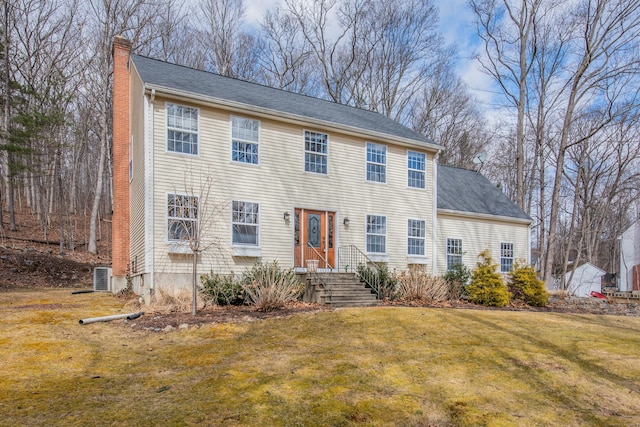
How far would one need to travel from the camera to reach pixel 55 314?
29.0ft

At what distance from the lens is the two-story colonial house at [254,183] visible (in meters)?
10.9

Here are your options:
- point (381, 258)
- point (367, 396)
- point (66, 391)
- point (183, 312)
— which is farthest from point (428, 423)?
point (381, 258)

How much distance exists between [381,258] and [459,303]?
118 inches

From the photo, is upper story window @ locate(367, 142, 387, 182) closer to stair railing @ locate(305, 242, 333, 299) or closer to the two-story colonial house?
the two-story colonial house

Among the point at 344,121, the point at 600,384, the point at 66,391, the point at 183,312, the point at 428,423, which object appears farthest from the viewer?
the point at 344,121

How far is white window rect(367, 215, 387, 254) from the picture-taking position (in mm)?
14391

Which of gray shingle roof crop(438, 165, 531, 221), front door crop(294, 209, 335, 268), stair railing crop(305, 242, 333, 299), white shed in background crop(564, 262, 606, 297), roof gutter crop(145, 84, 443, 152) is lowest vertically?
white shed in background crop(564, 262, 606, 297)

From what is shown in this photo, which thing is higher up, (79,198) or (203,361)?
(79,198)

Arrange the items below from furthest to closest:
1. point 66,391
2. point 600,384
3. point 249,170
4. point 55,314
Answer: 1. point 249,170
2. point 55,314
3. point 600,384
4. point 66,391

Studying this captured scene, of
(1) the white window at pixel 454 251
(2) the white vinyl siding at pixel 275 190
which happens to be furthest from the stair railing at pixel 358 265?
(1) the white window at pixel 454 251

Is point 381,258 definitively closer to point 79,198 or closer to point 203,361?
point 203,361

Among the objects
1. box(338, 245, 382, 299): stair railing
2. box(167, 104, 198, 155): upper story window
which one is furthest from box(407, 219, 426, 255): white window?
box(167, 104, 198, 155): upper story window

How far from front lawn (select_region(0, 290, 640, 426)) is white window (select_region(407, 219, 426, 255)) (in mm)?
6427

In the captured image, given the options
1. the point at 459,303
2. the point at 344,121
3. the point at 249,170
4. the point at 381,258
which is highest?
the point at 344,121
